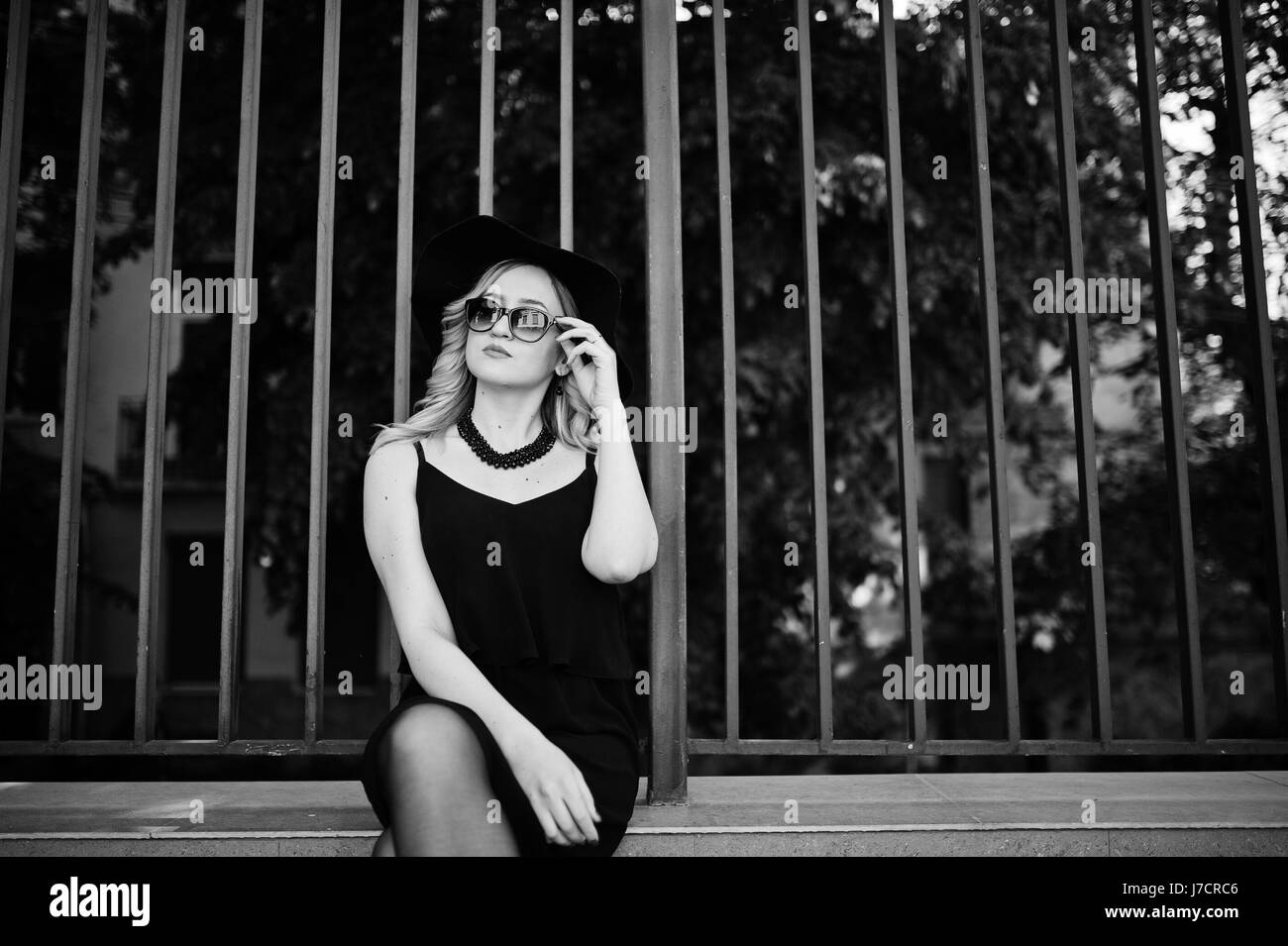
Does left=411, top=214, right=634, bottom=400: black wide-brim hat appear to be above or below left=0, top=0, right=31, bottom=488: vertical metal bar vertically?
below

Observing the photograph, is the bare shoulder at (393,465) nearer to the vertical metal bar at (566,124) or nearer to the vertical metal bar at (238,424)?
the vertical metal bar at (238,424)

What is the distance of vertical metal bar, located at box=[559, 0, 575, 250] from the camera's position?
8.44 feet

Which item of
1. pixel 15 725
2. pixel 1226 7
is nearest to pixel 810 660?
pixel 1226 7

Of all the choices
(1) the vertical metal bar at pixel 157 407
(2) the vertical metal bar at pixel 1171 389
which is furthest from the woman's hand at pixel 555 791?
(2) the vertical metal bar at pixel 1171 389

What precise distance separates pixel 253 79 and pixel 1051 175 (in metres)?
4.67

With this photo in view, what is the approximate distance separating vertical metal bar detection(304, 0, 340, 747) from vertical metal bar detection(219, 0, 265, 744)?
0.56 ft

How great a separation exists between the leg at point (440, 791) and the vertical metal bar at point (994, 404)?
1325mm

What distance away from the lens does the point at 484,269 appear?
7.97ft

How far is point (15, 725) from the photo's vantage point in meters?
9.84

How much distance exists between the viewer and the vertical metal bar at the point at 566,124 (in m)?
2.57

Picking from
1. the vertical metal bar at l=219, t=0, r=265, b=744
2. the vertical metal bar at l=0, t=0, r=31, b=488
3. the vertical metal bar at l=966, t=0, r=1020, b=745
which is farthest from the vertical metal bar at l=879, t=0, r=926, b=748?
the vertical metal bar at l=0, t=0, r=31, b=488

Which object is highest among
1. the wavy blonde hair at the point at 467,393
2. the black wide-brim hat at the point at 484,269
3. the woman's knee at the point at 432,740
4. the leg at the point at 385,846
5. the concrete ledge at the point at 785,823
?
the black wide-brim hat at the point at 484,269

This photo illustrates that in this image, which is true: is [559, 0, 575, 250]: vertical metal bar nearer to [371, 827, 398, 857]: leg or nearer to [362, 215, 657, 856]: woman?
[362, 215, 657, 856]: woman

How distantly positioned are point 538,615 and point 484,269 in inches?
32.6
